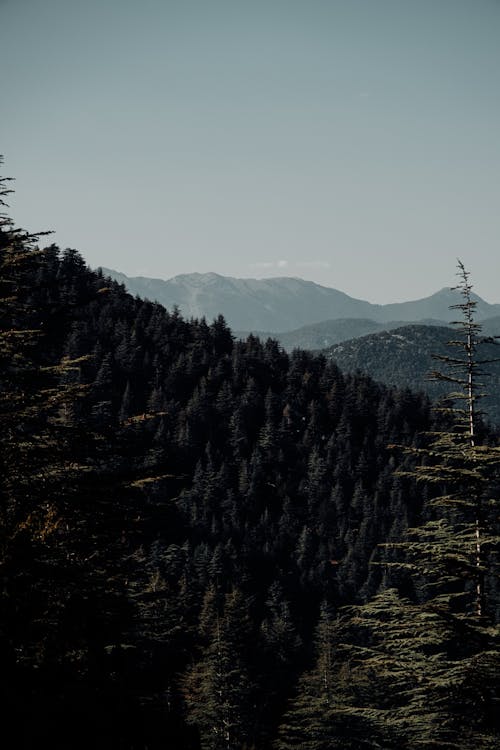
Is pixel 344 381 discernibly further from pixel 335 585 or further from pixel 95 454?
pixel 95 454

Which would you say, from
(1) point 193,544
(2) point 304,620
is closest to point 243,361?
(1) point 193,544

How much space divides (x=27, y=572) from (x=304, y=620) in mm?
133179

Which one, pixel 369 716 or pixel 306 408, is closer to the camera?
pixel 369 716

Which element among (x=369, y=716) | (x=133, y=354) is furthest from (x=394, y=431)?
(x=369, y=716)

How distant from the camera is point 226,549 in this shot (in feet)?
456

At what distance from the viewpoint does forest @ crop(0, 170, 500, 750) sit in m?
11.4

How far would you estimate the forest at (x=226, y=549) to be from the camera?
11.4 m

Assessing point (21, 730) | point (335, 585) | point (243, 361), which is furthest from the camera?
point (243, 361)

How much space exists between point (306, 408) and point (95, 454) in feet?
557

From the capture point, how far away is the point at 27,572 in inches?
417

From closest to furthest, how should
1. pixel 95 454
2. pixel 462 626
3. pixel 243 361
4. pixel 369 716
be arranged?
1. pixel 462 626
2. pixel 369 716
3. pixel 95 454
4. pixel 243 361

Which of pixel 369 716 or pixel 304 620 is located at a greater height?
pixel 369 716

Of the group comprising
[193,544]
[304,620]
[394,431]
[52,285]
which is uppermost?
[52,285]

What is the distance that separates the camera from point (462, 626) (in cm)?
1154
